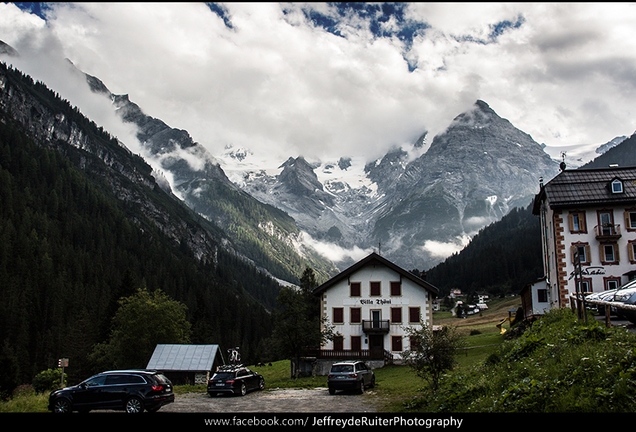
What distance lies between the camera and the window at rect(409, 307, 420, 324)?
55925 mm

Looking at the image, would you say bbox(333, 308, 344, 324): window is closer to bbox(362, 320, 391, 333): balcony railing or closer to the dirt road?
bbox(362, 320, 391, 333): balcony railing

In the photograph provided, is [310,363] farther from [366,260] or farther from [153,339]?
[153,339]

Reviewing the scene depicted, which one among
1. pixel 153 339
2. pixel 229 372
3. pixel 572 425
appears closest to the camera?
pixel 572 425

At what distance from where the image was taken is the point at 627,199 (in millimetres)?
45156

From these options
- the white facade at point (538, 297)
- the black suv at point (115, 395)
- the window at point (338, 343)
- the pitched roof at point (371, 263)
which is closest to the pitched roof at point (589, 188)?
the white facade at point (538, 297)

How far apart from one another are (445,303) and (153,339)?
13523 centimetres

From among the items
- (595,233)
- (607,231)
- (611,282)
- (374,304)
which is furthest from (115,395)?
(607,231)

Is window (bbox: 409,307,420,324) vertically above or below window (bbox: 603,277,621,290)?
below

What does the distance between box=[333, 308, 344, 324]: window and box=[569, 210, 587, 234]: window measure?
2648cm

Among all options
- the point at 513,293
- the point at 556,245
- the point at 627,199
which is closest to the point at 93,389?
the point at 556,245

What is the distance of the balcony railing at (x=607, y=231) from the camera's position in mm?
45000

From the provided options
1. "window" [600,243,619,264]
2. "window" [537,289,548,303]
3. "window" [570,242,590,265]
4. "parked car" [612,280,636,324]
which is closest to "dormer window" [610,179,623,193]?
"window" [600,243,619,264]

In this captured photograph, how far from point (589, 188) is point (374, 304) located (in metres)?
26.1

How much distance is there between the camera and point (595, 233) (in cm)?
4556
